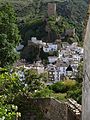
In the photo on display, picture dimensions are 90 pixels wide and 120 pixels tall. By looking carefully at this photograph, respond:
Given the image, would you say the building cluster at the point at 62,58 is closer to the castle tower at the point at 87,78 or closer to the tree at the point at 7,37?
the tree at the point at 7,37

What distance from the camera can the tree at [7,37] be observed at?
16078 millimetres

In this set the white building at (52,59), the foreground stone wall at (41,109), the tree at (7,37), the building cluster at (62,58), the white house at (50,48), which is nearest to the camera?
the foreground stone wall at (41,109)

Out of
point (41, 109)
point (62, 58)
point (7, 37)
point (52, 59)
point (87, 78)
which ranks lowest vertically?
point (52, 59)

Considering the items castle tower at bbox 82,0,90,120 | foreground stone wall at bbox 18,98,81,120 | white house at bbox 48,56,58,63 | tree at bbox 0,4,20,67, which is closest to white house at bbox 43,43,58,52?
white house at bbox 48,56,58,63

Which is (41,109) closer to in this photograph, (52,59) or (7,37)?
(7,37)

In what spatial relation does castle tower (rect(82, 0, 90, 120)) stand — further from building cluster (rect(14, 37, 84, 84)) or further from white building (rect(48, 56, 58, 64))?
white building (rect(48, 56, 58, 64))

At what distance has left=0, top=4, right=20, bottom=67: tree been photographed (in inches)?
633

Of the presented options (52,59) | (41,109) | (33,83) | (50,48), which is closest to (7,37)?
(33,83)

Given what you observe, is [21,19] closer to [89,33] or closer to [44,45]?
[44,45]

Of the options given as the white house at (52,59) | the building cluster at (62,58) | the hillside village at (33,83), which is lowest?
the white house at (52,59)

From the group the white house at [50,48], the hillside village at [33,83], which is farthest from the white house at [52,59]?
the white house at [50,48]

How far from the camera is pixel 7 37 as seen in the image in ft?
54.5

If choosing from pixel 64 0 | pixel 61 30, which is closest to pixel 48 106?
pixel 61 30

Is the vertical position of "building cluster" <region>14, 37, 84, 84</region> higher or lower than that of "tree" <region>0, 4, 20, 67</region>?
lower
